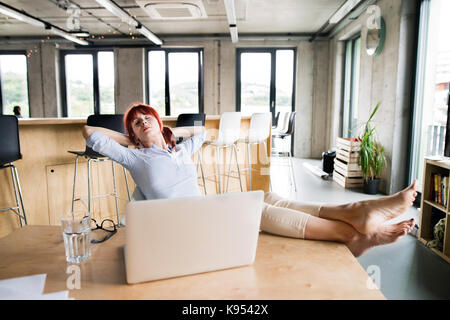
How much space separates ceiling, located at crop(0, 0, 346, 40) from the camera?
5.68 m

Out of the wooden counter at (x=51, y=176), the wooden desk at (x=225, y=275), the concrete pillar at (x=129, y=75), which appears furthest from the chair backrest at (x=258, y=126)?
the concrete pillar at (x=129, y=75)

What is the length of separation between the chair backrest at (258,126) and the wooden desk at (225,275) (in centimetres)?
296

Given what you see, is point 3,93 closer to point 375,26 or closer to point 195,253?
point 375,26

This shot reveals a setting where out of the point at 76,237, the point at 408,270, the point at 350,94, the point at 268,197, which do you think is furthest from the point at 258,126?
the point at 350,94

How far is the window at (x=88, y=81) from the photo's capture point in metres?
8.50

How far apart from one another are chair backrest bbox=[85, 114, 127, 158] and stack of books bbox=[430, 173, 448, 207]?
8.86 ft

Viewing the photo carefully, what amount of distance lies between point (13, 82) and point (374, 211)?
959 centimetres

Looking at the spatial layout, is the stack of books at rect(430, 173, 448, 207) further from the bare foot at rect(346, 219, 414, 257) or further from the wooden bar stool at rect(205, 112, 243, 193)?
the wooden bar stool at rect(205, 112, 243, 193)

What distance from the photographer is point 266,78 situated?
822cm

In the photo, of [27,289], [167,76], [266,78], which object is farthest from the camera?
[167,76]

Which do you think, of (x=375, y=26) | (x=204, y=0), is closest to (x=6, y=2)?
(x=204, y=0)

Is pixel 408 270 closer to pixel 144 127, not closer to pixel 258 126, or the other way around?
pixel 144 127

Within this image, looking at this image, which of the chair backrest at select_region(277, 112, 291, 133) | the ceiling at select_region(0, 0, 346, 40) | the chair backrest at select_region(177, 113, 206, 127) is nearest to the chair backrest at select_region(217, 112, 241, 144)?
the chair backrest at select_region(177, 113, 206, 127)
